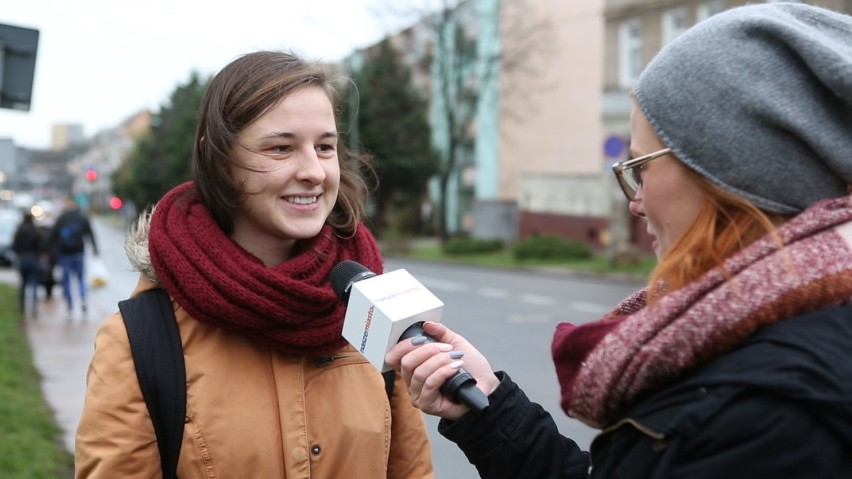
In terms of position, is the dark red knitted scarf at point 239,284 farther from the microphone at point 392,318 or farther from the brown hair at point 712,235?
the brown hair at point 712,235

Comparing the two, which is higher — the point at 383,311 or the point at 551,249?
the point at 551,249

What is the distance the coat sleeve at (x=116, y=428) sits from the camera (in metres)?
1.94

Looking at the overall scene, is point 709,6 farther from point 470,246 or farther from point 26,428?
point 26,428

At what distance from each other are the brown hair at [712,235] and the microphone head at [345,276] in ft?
2.52

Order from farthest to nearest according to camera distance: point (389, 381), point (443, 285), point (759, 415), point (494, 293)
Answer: point (443, 285), point (494, 293), point (389, 381), point (759, 415)

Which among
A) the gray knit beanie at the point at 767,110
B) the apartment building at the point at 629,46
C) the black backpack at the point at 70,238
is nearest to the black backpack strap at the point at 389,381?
the gray knit beanie at the point at 767,110

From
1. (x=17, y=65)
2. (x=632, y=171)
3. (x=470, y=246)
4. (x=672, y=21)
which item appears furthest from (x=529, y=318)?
(x=470, y=246)

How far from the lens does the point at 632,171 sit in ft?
5.21

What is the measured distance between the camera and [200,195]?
7.40 ft

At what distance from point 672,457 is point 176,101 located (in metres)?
61.1

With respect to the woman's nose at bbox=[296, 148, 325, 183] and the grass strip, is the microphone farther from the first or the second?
the grass strip

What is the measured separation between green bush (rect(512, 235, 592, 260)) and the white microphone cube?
2307 centimetres

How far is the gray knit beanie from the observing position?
4.42 feet

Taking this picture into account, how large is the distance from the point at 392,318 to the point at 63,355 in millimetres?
9384
